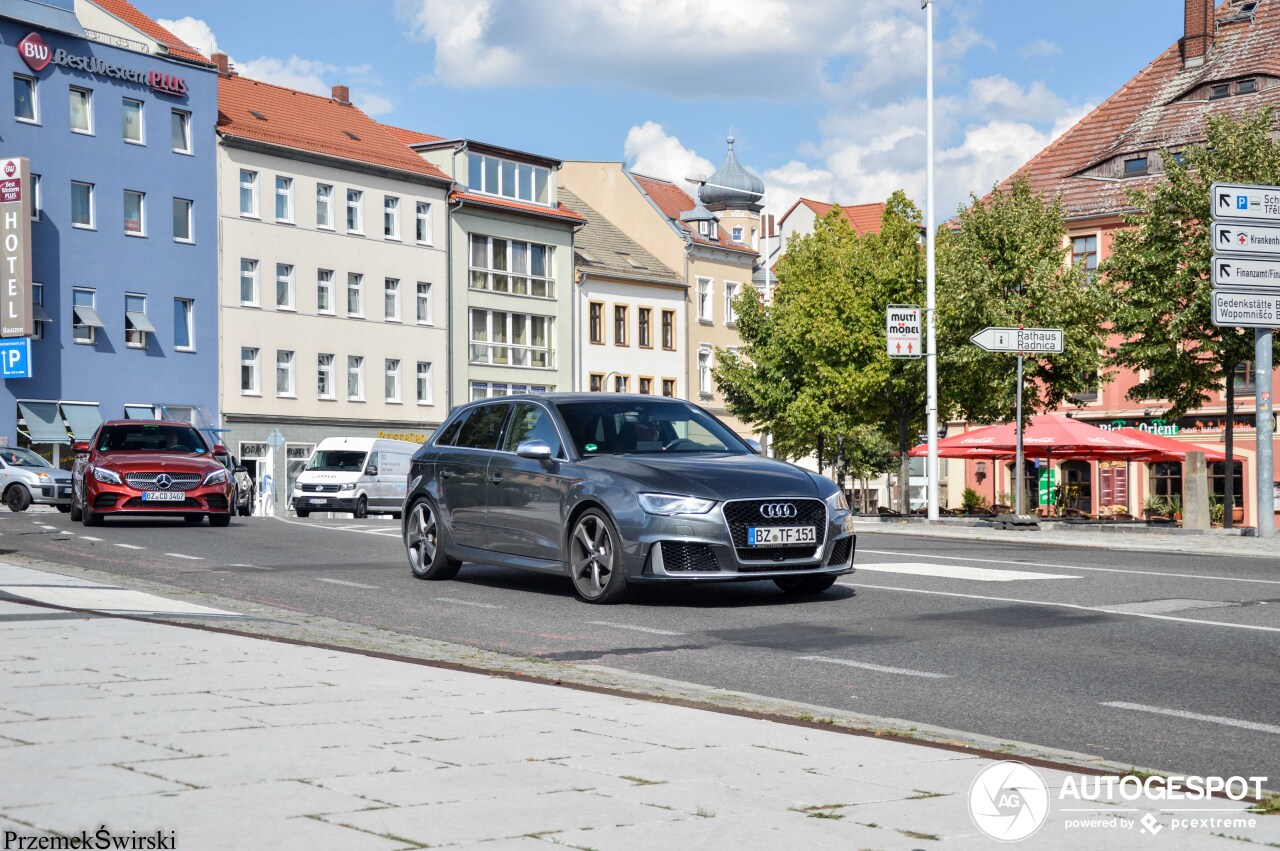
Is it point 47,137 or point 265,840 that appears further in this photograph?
point 47,137

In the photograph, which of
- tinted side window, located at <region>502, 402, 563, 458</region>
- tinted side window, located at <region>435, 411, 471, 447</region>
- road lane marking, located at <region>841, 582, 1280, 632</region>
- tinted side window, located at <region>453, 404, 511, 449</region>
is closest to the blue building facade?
tinted side window, located at <region>435, 411, 471, 447</region>

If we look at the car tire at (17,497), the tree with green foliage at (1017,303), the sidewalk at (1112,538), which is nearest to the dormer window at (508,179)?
the tree with green foliage at (1017,303)

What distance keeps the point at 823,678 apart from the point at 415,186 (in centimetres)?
6179

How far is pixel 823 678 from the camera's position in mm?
8820

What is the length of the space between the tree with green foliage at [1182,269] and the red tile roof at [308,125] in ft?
116

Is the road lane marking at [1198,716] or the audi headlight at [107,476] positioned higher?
the audi headlight at [107,476]

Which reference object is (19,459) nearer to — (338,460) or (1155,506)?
(338,460)

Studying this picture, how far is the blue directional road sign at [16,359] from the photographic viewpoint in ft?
175

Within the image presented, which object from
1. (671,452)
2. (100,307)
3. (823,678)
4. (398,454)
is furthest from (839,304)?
(823,678)

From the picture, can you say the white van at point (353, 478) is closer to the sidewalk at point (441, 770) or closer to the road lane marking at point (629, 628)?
the road lane marking at point (629, 628)

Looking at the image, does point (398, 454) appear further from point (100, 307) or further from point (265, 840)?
point (265, 840)

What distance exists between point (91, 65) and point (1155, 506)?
1503 inches

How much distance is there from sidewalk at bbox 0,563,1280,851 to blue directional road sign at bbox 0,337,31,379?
4828 cm

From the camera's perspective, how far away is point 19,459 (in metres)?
38.2
